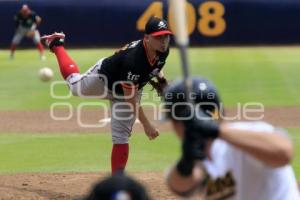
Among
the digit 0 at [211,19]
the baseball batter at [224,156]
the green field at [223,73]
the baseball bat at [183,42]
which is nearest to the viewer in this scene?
the baseball batter at [224,156]

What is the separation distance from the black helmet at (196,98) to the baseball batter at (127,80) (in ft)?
13.5

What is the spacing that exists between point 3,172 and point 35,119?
4.13 meters

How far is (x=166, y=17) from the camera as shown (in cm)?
2908

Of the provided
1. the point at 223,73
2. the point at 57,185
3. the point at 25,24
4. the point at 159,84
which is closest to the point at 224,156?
the point at 159,84

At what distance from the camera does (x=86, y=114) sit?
45.9 feet

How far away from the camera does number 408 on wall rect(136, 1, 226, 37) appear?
28923 mm

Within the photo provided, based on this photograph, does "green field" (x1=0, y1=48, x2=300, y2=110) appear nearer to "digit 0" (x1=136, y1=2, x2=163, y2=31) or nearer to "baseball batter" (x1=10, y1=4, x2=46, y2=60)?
"baseball batter" (x1=10, y1=4, x2=46, y2=60)

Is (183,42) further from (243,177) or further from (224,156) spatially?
(243,177)

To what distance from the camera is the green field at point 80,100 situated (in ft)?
32.0

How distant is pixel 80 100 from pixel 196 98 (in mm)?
12582

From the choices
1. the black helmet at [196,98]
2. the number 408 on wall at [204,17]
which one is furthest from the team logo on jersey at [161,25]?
the number 408 on wall at [204,17]

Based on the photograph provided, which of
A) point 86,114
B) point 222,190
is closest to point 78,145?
point 86,114

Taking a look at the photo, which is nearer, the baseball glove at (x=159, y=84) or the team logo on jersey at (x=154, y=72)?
the team logo on jersey at (x=154, y=72)

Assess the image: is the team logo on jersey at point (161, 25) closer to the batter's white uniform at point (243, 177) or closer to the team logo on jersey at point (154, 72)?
the team logo on jersey at point (154, 72)
